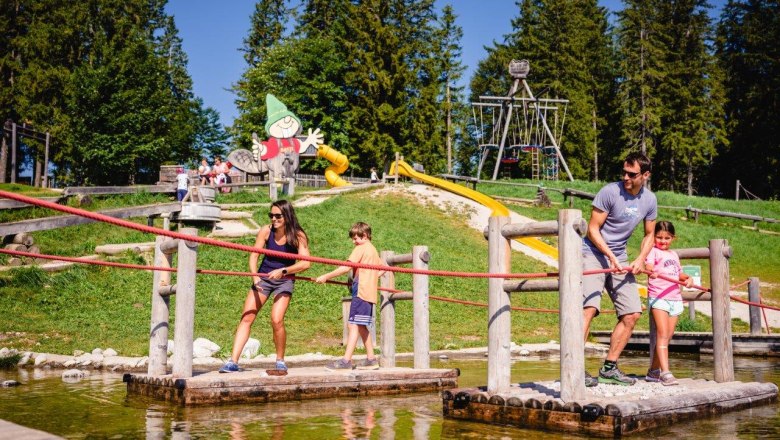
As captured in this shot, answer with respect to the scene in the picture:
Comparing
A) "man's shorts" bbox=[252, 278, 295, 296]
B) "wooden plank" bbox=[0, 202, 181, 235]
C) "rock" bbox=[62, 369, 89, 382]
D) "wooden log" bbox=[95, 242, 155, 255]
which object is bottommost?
"rock" bbox=[62, 369, 89, 382]

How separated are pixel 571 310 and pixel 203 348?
651cm

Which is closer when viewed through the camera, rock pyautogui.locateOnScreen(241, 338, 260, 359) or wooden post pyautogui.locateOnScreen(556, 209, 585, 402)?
wooden post pyautogui.locateOnScreen(556, 209, 585, 402)

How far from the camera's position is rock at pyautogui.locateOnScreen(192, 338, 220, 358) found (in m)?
10.8

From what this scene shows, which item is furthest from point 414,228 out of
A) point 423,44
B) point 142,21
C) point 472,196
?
point 142,21

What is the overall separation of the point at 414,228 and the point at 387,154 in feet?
88.9

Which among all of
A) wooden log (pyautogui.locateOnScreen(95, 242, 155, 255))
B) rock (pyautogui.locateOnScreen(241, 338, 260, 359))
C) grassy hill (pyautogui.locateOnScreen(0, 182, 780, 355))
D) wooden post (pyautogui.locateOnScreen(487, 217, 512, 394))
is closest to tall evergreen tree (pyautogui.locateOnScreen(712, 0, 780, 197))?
grassy hill (pyautogui.locateOnScreen(0, 182, 780, 355))

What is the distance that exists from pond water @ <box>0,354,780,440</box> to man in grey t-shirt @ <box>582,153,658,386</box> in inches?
38.6

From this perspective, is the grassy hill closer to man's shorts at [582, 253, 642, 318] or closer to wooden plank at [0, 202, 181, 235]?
wooden plank at [0, 202, 181, 235]

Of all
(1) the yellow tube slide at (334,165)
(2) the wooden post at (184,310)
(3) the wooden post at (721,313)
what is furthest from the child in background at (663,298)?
(1) the yellow tube slide at (334,165)

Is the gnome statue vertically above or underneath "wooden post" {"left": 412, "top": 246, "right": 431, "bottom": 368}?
above

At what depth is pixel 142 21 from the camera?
199ft

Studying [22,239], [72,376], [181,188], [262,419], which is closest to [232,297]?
[22,239]

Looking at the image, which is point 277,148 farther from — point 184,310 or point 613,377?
point 613,377

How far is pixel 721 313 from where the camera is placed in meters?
7.93
